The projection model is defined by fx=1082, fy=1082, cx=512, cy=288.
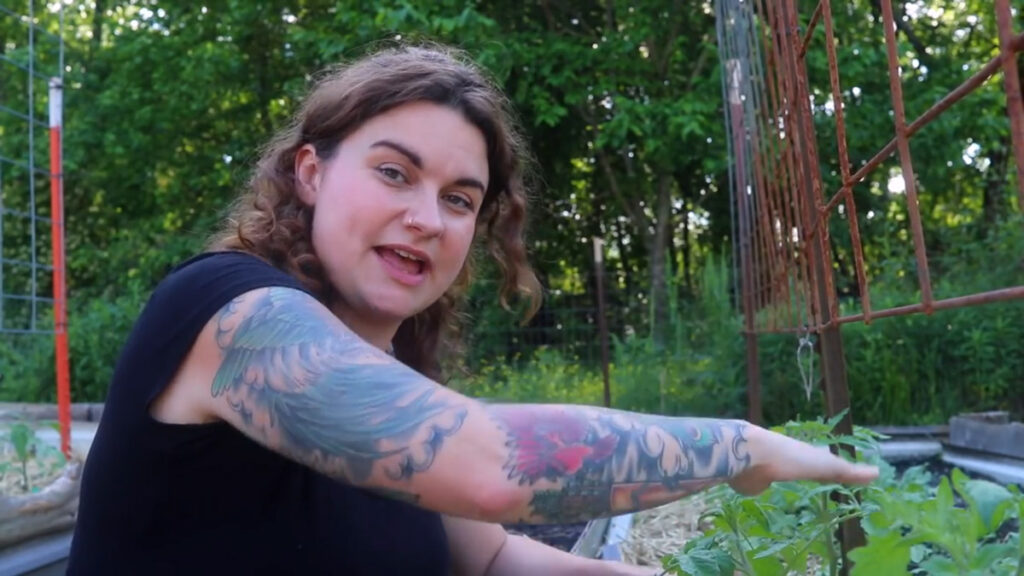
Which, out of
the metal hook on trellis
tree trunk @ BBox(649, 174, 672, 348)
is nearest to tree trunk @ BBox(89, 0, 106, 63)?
tree trunk @ BBox(649, 174, 672, 348)

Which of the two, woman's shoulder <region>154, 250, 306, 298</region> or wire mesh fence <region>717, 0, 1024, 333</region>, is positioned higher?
wire mesh fence <region>717, 0, 1024, 333</region>

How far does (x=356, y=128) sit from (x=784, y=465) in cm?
74

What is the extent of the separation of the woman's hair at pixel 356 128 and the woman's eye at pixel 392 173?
0.35 feet

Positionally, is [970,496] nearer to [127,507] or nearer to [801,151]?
[801,151]

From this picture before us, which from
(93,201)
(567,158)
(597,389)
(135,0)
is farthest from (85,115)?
(597,389)

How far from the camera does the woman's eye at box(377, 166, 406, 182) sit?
1362mm

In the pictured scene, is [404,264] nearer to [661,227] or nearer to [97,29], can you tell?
[661,227]

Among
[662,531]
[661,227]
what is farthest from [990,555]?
[661,227]

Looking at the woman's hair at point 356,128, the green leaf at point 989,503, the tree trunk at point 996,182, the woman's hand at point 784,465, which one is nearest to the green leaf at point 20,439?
the woman's hair at point 356,128

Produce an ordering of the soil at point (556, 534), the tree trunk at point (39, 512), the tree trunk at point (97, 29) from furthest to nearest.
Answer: the tree trunk at point (97, 29), the soil at point (556, 534), the tree trunk at point (39, 512)

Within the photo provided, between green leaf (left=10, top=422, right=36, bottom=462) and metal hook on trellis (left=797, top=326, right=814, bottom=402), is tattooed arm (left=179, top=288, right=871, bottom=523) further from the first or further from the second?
green leaf (left=10, top=422, right=36, bottom=462)

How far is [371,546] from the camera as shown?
140cm

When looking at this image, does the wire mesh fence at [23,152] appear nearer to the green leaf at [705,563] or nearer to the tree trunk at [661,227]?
the tree trunk at [661,227]

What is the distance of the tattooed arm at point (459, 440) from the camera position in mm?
932
